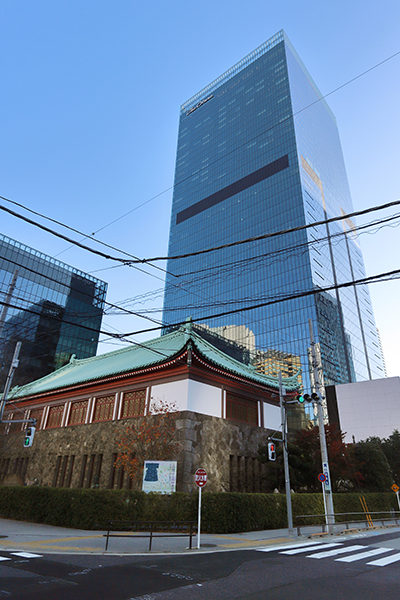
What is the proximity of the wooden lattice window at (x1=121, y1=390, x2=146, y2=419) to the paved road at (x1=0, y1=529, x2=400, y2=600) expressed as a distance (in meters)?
13.9

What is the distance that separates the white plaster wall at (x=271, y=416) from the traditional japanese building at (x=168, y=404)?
8cm

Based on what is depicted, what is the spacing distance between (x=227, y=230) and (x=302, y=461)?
316 ft

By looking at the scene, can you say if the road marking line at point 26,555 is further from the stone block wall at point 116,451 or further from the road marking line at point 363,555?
the stone block wall at point 116,451

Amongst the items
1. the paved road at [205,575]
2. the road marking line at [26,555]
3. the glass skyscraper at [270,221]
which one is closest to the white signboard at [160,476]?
the paved road at [205,575]

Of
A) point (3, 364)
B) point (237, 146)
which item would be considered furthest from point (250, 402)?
point (237, 146)

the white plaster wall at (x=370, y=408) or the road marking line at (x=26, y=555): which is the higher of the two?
the white plaster wall at (x=370, y=408)

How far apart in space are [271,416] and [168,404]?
10.7 m

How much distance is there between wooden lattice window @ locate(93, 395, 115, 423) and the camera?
29139mm

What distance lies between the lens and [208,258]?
117375 millimetres

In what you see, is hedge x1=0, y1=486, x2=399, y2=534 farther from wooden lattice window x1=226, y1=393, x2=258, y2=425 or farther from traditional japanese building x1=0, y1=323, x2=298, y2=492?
wooden lattice window x1=226, y1=393, x2=258, y2=425

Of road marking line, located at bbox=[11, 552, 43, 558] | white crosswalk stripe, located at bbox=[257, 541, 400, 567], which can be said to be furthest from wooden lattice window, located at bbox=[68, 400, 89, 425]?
white crosswalk stripe, located at bbox=[257, 541, 400, 567]

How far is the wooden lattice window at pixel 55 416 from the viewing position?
33.5m

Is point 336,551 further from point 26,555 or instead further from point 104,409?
point 104,409

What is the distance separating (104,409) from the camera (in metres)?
29.8
